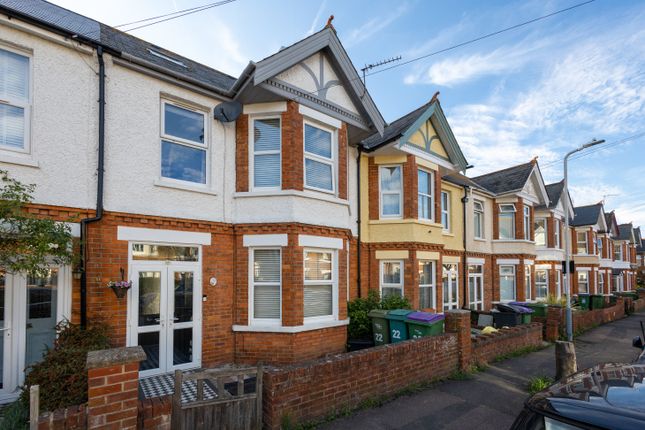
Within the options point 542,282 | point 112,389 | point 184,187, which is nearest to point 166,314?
point 184,187

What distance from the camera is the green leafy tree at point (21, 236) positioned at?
4648 mm

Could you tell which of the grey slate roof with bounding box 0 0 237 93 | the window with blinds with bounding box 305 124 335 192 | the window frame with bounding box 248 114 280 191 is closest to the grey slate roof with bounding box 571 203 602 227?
the window with blinds with bounding box 305 124 335 192

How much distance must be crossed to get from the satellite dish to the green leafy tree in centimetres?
373

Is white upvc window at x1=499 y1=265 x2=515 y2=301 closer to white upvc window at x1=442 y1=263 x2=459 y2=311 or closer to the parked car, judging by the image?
white upvc window at x1=442 y1=263 x2=459 y2=311

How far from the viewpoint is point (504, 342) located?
927 cm

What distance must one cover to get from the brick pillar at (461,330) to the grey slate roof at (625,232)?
38.2m

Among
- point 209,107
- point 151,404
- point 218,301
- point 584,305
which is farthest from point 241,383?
point 584,305

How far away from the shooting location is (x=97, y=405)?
361 centimetres

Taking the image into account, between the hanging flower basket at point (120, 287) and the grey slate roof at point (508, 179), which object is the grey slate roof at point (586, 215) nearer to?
the grey slate roof at point (508, 179)

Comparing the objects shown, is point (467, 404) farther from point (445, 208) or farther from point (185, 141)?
point (445, 208)

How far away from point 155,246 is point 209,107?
317 cm

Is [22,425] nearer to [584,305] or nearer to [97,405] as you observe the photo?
[97,405]

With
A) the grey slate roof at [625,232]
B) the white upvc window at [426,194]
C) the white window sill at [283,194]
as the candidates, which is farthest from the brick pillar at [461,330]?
the grey slate roof at [625,232]

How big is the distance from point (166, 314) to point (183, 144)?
11.3ft
